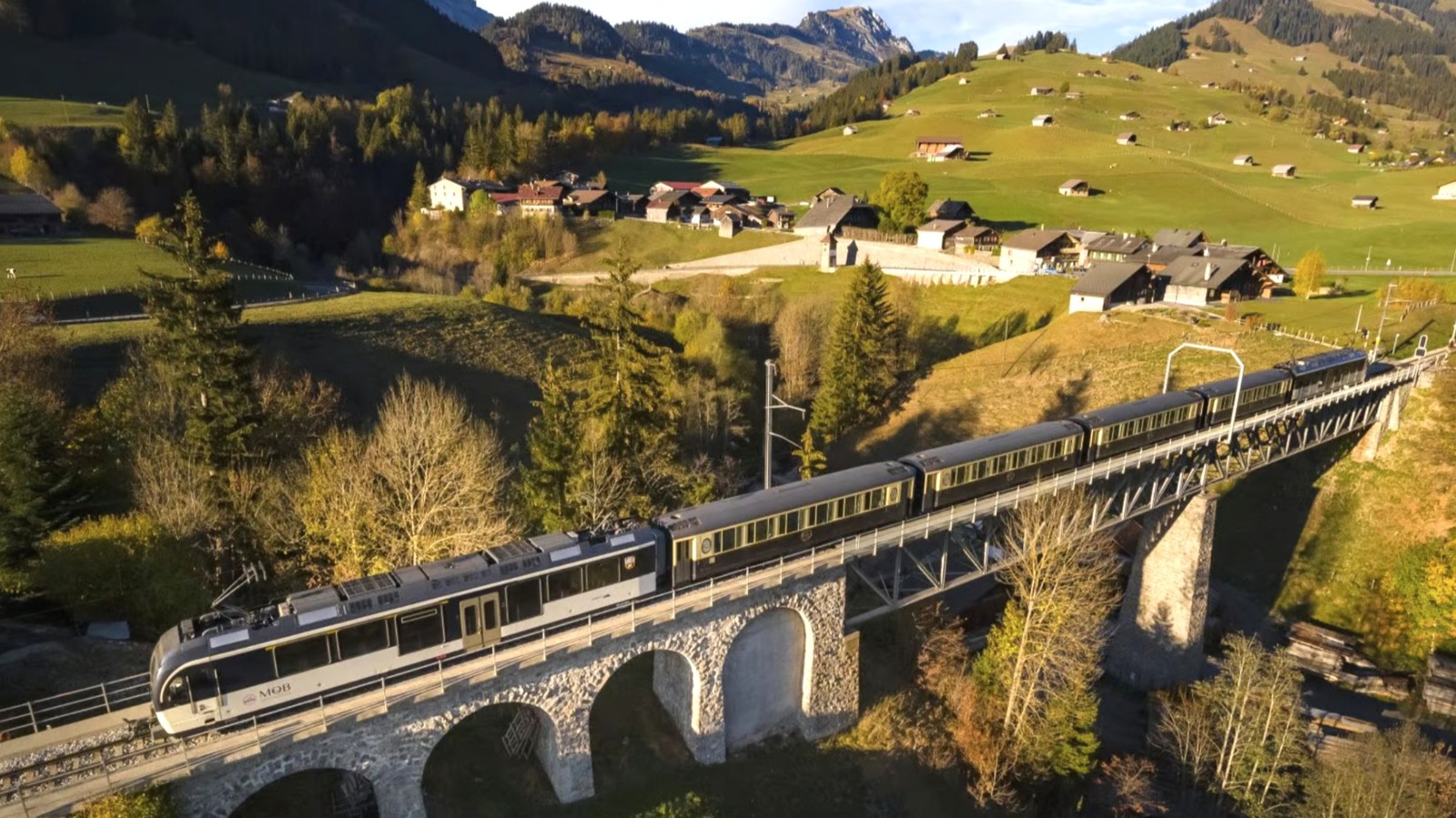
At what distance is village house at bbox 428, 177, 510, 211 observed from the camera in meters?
106

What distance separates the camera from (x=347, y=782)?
24.2 m

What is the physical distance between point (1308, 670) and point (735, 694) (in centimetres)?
3310

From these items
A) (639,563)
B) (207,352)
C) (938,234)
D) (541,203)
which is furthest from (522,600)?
(541,203)

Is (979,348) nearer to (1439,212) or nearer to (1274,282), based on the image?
(1274,282)

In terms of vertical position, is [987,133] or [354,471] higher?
[987,133]

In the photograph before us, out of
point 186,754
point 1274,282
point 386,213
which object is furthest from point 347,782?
point 386,213

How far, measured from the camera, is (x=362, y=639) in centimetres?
2108

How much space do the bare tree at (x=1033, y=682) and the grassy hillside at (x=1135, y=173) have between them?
86.2m

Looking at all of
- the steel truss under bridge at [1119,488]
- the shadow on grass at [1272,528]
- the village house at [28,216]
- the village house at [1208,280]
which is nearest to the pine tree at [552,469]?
the steel truss under bridge at [1119,488]

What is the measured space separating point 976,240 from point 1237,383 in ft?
185

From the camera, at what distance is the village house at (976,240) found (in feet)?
309

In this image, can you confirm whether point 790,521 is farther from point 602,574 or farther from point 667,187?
point 667,187

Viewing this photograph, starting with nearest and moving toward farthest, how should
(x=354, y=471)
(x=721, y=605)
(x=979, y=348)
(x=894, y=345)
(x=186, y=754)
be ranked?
1. (x=186, y=754)
2. (x=721, y=605)
3. (x=354, y=471)
4. (x=894, y=345)
5. (x=979, y=348)

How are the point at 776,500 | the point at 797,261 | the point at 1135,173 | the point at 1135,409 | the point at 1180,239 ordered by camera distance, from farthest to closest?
the point at 1135,173
the point at 797,261
the point at 1180,239
the point at 1135,409
the point at 776,500
